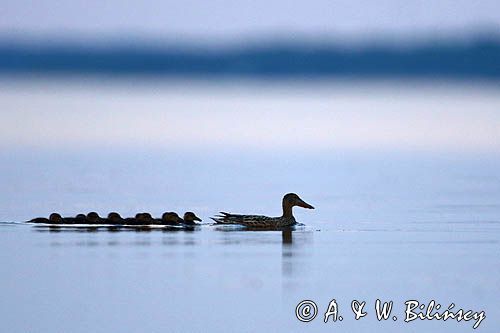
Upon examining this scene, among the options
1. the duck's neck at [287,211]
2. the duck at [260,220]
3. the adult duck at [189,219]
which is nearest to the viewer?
the duck at [260,220]

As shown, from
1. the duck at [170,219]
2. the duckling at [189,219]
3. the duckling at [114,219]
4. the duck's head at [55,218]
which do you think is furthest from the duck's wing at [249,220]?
the duck's head at [55,218]

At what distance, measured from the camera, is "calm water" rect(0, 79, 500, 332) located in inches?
484

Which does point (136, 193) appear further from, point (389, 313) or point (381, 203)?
point (389, 313)

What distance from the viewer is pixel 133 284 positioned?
Answer: 13.4 meters

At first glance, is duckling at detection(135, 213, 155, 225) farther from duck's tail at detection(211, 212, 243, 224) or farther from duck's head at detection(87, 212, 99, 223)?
duck's tail at detection(211, 212, 243, 224)

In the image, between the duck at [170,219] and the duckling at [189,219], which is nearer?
the duck at [170,219]

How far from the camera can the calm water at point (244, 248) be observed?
40.3ft

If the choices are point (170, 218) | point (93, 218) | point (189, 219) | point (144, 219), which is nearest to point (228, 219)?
point (189, 219)

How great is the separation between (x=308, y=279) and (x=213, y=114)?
38.3 m

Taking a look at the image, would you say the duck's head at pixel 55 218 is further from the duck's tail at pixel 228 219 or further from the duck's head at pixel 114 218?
the duck's tail at pixel 228 219

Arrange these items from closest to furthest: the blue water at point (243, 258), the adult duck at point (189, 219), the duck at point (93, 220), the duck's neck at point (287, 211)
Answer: the blue water at point (243, 258), the duck at point (93, 220), the adult duck at point (189, 219), the duck's neck at point (287, 211)

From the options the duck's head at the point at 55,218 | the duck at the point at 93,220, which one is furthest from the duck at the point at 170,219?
the duck's head at the point at 55,218

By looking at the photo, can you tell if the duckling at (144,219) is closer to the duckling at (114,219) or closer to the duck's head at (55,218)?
the duckling at (114,219)

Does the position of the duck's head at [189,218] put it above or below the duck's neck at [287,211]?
below
